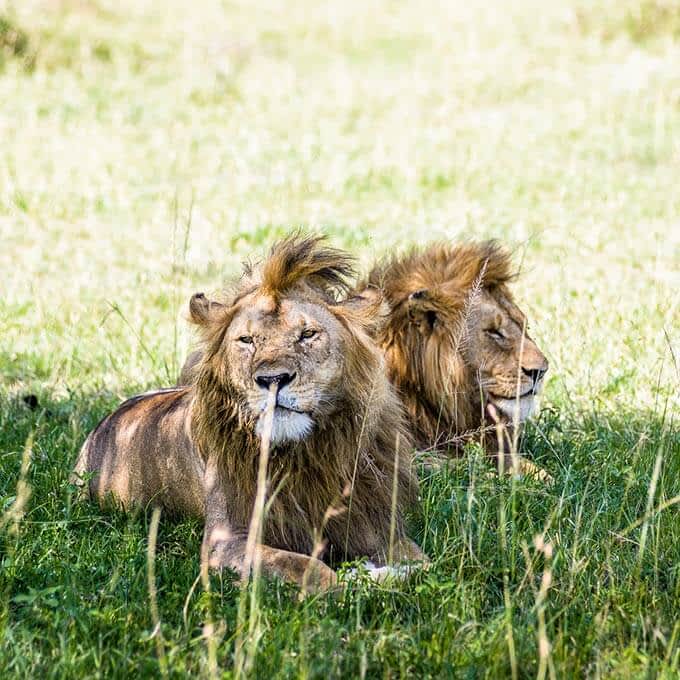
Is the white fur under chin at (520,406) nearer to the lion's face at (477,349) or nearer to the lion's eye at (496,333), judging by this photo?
the lion's face at (477,349)

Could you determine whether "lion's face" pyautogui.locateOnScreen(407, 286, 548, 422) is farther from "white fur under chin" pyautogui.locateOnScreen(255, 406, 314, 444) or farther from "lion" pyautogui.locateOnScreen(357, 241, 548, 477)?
"white fur under chin" pyautogui.locateOnScreen(255, 406, 314, 444)

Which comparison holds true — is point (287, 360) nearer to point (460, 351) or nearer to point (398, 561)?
point (398, 561)

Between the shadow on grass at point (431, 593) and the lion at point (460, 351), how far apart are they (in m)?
0.32

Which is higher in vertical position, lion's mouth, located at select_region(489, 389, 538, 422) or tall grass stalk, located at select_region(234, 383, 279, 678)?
lion's mouth, located at select_region(489, 389, 538, 422)

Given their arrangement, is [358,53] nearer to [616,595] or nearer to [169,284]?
[169,284]

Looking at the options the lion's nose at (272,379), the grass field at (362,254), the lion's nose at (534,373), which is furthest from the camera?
the lion's nose at (534,373)

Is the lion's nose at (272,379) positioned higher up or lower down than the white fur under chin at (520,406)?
higher up

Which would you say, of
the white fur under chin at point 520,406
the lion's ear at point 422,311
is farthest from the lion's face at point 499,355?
the lion's ear at point 422,311

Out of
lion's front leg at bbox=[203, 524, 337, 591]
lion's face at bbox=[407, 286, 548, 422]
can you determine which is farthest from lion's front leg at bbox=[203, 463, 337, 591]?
lion's face at bbox=[407, 286, 548, 422]

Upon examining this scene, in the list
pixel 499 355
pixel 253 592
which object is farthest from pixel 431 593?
pixel 499 355

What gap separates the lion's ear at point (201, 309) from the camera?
4.30m

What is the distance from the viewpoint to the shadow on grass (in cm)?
341

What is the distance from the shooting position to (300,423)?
3.95m

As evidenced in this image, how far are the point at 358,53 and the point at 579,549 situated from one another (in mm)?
15863
